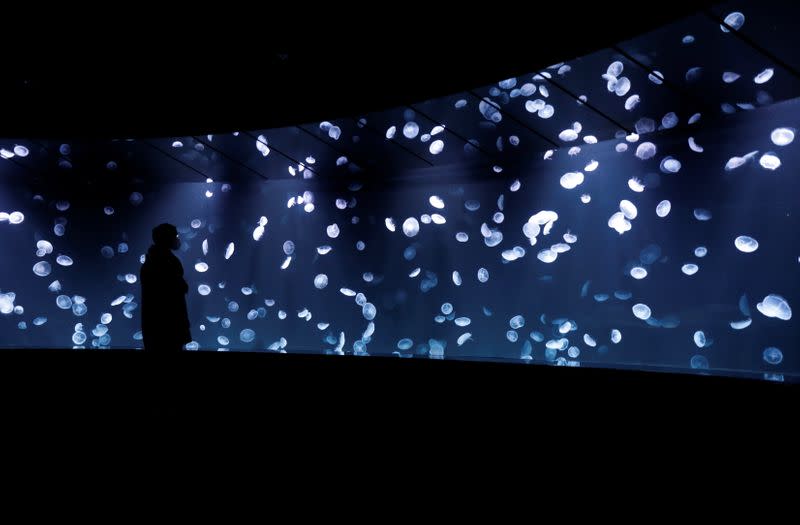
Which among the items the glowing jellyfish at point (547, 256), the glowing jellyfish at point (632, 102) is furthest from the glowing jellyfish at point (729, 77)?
the glowing jellyfish at point (547, 256)

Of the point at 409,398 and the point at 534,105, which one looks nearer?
the point at 409,398

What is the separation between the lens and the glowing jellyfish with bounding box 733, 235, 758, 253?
5613mm

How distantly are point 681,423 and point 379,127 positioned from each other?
4.58 metres

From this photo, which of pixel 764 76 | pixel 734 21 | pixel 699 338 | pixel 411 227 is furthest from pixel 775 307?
pixel 411 227

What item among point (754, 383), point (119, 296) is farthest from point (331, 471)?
point (119, 296)

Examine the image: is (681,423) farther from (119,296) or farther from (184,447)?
(119,296)

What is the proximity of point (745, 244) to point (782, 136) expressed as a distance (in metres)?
1.00

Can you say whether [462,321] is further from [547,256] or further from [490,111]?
[490,111]

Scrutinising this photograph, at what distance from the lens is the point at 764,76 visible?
15.8 feet

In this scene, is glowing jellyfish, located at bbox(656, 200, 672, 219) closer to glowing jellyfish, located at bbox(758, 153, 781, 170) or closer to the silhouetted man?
glowing jellyfish, located at bbox(758, 153, 781, 170)

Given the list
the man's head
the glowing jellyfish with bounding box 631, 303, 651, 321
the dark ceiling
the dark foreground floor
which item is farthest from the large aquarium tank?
the man's head

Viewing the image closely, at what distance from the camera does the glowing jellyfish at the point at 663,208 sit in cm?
613

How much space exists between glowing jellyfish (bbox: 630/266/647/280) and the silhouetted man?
4492mm

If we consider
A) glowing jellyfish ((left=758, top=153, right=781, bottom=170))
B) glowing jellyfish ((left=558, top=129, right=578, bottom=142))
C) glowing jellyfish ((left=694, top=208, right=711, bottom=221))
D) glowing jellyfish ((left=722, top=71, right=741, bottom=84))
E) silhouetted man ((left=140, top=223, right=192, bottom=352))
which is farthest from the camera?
glowing jellyfish ((left=558, top=129, right=578, bottom=142))
